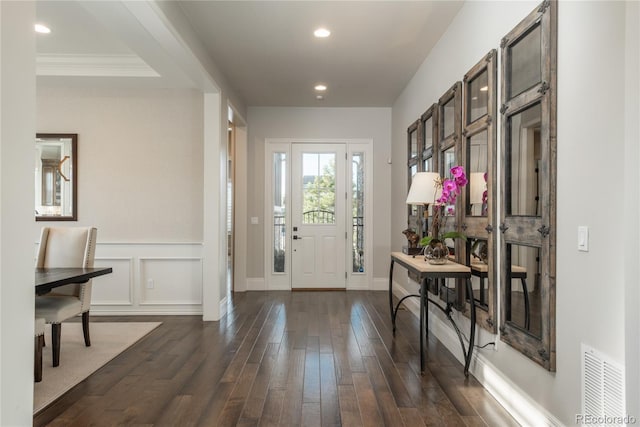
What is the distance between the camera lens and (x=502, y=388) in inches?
94.3

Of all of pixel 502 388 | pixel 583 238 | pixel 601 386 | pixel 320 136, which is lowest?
pixel 502 388

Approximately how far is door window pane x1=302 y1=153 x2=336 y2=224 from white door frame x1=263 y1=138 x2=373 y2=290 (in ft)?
0.71

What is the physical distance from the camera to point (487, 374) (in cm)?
261

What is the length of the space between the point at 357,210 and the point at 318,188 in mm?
693

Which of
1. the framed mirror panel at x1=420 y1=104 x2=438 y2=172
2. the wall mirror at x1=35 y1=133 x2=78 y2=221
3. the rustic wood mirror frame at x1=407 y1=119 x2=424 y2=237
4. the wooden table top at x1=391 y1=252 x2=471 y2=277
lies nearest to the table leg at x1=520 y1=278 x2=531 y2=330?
the wooden table top at x1=391 y1=252 x2=471 y2=277

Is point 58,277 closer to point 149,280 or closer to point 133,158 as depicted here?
point 149,280

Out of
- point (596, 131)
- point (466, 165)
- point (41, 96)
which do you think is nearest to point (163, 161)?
point (41, 96)

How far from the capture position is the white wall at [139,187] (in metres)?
→ 4.66

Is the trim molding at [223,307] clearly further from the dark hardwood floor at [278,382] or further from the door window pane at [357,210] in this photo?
the door window pane at [357,210]

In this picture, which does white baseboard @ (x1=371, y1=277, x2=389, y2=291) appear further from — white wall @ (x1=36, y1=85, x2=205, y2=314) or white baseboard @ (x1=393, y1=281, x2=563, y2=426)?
white wall @ (x1=36, y1=85, x2=205, y2=314)

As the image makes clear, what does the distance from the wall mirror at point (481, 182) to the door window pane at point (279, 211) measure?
351cm

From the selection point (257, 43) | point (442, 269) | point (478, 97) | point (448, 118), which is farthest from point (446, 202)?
point (257, 43)

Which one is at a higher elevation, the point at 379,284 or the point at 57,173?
the point at 57,173

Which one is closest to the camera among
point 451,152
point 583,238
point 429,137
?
point 583,238
